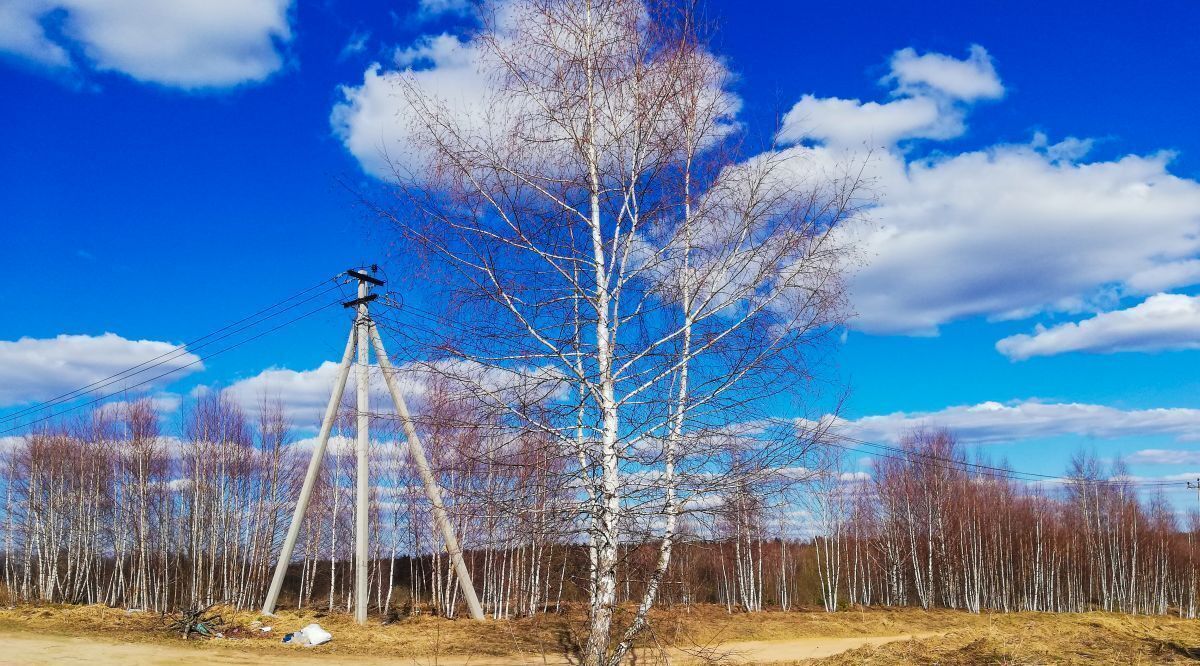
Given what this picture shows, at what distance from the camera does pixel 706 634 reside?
1902 cm

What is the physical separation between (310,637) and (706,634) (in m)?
9.19

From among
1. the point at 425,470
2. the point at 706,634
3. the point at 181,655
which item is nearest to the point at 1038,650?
the point at 706,634

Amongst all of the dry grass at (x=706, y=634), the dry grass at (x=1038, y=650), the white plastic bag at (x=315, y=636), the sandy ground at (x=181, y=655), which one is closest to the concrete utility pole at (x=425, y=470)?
the dry grass at (x=706, y=634)

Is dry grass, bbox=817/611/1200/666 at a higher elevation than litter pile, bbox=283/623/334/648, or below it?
higher

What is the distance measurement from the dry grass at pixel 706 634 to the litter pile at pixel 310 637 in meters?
0.20

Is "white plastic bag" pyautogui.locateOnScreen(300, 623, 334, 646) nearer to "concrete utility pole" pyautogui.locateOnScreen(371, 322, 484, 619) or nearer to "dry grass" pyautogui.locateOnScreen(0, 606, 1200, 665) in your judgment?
"dry grass" pyautogui.locateOnScreen(0, 606, 1200, 665)

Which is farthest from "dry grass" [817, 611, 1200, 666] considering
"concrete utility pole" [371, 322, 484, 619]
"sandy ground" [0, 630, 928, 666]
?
"concrete utility pole" [371, 322, 484, 619]

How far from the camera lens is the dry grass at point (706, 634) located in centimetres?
1096

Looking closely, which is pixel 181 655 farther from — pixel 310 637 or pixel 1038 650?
pixel 1038 650

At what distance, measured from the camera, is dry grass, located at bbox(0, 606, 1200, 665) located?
10961 millimetres

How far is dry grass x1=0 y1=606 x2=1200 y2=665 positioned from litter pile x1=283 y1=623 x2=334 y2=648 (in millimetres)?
204

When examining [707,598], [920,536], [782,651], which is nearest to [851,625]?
[782,651]

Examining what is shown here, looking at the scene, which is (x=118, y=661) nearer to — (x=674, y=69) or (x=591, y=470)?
(x=591, y=470)

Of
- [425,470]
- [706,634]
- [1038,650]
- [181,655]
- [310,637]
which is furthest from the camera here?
[706,634]
